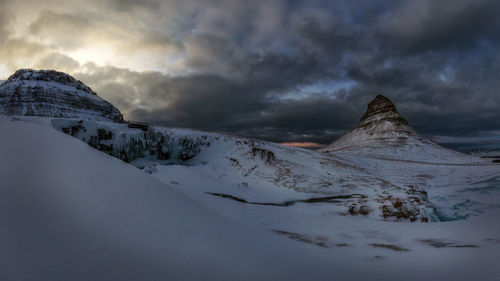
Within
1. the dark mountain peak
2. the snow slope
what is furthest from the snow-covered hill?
the dark mountain peak

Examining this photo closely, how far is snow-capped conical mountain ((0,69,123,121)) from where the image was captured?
12.1 m

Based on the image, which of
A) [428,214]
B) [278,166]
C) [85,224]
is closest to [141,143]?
[278,166]

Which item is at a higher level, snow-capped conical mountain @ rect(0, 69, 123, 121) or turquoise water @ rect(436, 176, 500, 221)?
snow-capped conical mountain @ rect(0, 69, 123, 121)

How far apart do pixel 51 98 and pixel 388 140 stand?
33.1 meters

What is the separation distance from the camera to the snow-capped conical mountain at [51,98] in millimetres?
12109

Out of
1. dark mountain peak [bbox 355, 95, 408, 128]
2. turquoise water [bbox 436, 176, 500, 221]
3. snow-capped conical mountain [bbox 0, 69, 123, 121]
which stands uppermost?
dark mountain peak [bbox 355, 95, 408, 128]

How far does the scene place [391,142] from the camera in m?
25.3

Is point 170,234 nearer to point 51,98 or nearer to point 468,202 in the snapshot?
point 468,202

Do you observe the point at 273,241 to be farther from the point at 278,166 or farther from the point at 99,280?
the point at 278,166

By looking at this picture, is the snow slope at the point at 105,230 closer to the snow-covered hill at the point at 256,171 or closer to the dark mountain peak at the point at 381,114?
the snow-covered hill at the point at 256,171

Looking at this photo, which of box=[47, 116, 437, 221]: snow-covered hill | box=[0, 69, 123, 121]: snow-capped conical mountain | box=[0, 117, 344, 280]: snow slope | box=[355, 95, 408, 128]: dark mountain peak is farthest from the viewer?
box=[355, 95, 408, 128]: dark mountain peak

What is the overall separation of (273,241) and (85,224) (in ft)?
5.86

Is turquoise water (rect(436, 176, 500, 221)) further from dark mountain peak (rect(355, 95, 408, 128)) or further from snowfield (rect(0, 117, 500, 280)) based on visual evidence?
dark mountain peak (rect(355, 95, 408, 128))

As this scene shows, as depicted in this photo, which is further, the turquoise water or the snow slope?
the turquoise water
